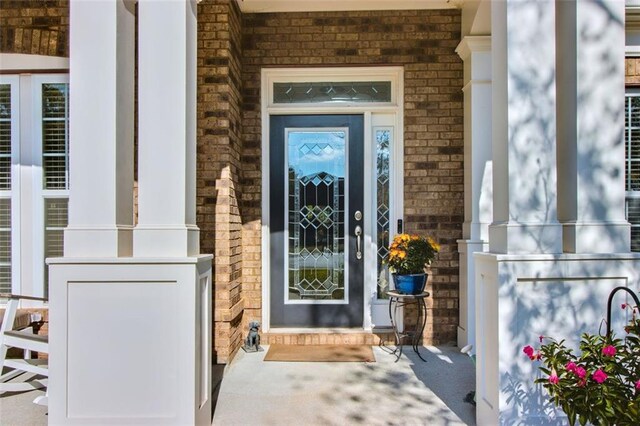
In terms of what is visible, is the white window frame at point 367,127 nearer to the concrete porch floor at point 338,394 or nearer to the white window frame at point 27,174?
the concrete porch floor at point 338,394

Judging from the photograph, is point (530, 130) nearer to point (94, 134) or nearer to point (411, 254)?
point (411, 254)

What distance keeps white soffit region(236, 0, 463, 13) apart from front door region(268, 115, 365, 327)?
948 millimetres

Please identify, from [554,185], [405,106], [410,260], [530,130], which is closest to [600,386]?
[554,185]

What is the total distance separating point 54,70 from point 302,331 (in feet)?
10.1

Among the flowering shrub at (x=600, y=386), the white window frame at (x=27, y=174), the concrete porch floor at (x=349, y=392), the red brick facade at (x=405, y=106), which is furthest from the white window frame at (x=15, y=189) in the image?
the flowering shrub at (x=600, y=386)

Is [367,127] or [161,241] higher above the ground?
[367,127]

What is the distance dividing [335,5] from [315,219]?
1.92m

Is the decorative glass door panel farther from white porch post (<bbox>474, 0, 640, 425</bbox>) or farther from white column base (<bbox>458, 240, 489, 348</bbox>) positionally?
white porch post (<bbox>474, 0, 640, 425</bbox>)

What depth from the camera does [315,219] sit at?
13.1 feet

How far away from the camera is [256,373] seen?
3197mm

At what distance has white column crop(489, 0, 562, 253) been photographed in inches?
86.6

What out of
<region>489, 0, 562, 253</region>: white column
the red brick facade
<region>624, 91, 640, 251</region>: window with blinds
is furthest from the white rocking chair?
<region>624, 91, 640, 251</region>: window with blinds

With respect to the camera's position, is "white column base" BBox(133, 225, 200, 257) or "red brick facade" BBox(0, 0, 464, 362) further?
"red brick facade" BBox(0, 0, 464, 362)

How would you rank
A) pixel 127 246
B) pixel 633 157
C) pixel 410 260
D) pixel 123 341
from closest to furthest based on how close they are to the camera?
1. pixel 123 341
2. pixel 127 246
3. pixel 410 260
4. pixel 633 157
